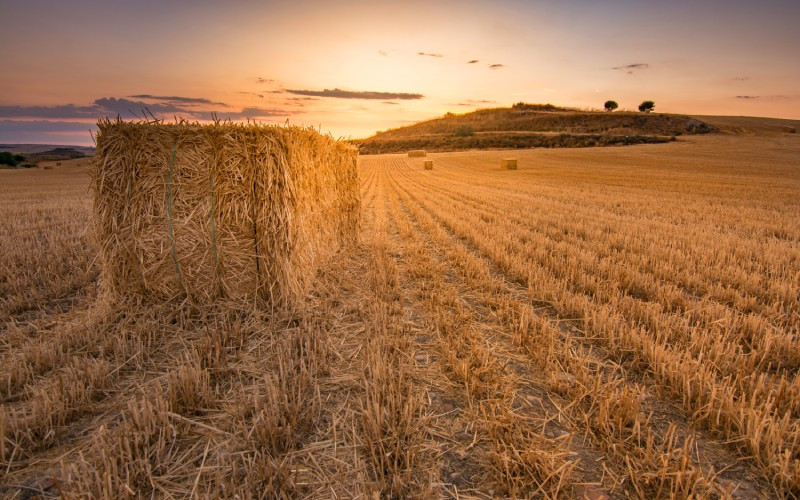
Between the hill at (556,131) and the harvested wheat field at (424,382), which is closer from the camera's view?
the harvested wheat field at (424,382)

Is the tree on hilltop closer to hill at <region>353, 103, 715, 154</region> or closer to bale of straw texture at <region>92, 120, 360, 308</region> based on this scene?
hill at <region>353, 103, 715, 154</region>

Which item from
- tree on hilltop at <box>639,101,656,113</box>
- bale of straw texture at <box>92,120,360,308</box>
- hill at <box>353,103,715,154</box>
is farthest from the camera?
tree on hilltop at <box>639,101,656,113</box>

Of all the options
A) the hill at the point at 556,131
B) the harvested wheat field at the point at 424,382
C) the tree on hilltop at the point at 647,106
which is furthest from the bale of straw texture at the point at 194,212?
the tree on hilltop at the point at 647,106

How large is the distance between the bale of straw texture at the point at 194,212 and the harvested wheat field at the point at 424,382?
0.26 meters

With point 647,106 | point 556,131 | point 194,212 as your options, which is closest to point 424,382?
point 194,212

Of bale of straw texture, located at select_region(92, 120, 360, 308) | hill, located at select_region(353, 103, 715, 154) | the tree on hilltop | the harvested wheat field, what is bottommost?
the harvested wheat field

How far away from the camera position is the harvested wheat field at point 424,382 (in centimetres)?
190

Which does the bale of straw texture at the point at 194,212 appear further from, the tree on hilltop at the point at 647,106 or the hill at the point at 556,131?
the tree on hilltop at the point at 647,106

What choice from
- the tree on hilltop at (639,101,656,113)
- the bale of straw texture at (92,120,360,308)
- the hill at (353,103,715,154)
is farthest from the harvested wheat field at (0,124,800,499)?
the tree on hilltop at (639,101,656,113)

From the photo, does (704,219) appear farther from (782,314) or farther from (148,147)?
(148,147)

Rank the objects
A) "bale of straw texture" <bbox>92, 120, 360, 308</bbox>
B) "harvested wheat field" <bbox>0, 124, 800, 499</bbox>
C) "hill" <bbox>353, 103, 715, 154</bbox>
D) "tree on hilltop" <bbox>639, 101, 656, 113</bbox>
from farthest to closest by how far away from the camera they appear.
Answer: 1. "tree on hilltop" <bbox>639, 101, 656, 113</bbox>
2. "hill" <bbox>353, 103, 715, 154</bbox>
3. "bale of straw texture" <bbox>92, 120, 360, 308</bbox>
4. "harvested wheat field" <bbox>0, 124, 800, 499</bbox>

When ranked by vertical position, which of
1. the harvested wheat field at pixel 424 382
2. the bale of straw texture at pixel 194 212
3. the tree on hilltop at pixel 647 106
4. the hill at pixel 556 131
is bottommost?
the harvested wheat field at pixel 424 382

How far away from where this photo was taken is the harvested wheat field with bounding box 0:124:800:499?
190 cm

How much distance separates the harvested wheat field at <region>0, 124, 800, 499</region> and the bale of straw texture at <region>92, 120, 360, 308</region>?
0.84 feet
